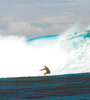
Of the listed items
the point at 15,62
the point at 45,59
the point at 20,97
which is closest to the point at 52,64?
the point at 45,59

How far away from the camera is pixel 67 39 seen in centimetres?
7438

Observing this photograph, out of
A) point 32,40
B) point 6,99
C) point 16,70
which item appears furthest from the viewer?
point 32,40

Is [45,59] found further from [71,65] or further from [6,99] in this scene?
[6,99]

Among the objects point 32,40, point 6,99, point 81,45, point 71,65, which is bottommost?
point 6,99

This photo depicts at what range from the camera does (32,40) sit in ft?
262

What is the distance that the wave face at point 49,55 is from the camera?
6888cm

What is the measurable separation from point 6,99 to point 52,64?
120ft

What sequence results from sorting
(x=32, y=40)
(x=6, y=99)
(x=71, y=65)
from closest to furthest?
(x=6, y=99)
(x=71, y=65)
(x=32, y=40)

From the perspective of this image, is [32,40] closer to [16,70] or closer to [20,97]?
[16,70]

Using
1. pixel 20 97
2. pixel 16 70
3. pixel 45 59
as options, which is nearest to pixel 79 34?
pixel 45 59

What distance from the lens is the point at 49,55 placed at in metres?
74.6

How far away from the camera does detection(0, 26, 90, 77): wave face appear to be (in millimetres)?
68875

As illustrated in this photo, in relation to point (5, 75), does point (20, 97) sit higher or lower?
lower

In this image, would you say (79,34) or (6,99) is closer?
(6,99)
